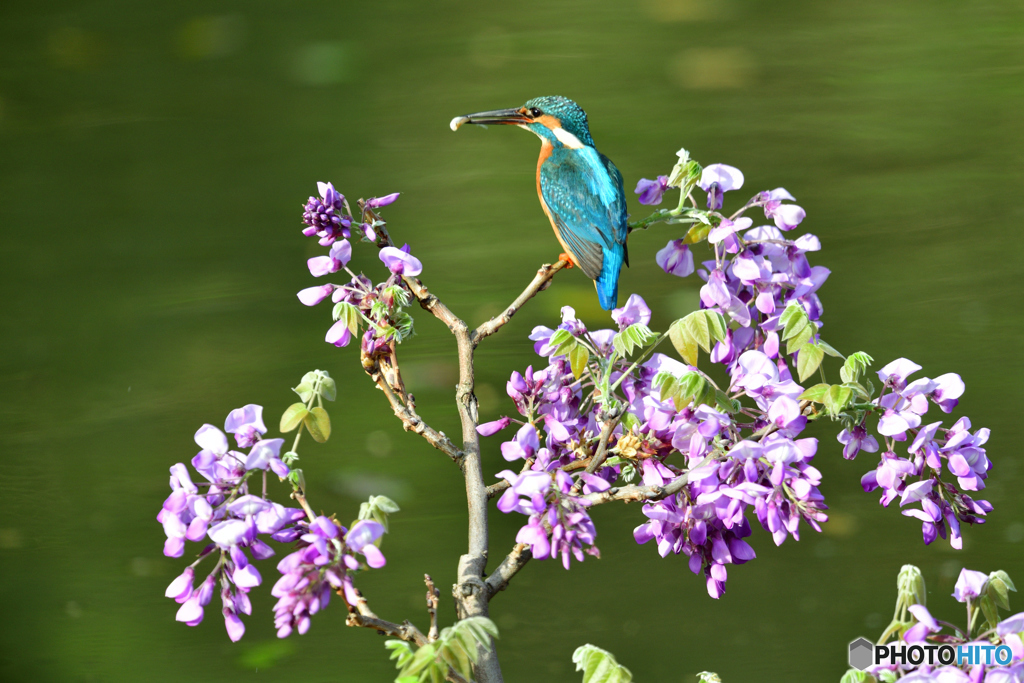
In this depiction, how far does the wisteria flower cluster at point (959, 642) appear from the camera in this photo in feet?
1.55

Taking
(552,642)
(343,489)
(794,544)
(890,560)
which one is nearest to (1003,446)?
(890,560)

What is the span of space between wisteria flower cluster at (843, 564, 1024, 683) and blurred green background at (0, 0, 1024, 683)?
2.33ft

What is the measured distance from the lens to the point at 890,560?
125 cm

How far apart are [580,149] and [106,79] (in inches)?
34.4

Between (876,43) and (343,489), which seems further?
(876,43)

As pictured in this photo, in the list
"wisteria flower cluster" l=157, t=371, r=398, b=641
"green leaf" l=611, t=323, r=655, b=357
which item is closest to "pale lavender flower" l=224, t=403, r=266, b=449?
"wisteria flower cluster" l=157, t=371, r=398, b=641

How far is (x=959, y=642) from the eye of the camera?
0.50m

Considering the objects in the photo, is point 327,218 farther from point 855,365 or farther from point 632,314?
point 855,365

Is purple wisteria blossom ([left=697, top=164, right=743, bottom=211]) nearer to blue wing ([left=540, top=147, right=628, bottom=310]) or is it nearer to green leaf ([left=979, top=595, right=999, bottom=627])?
blue wing ([left=540, top=147, right=628, bottom=310])

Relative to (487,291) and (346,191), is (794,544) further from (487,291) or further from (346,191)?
(346,191)

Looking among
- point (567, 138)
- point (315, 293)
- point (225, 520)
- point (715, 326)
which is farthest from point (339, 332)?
point (567, 138)

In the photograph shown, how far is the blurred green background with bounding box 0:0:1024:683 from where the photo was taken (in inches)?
48.1

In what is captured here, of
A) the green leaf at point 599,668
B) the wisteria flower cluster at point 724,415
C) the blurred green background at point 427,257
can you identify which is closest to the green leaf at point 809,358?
the wisteria flower cluster at point 724,415

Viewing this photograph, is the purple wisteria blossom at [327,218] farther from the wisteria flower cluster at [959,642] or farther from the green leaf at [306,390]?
the wisteria flower cluster at [959,642]
